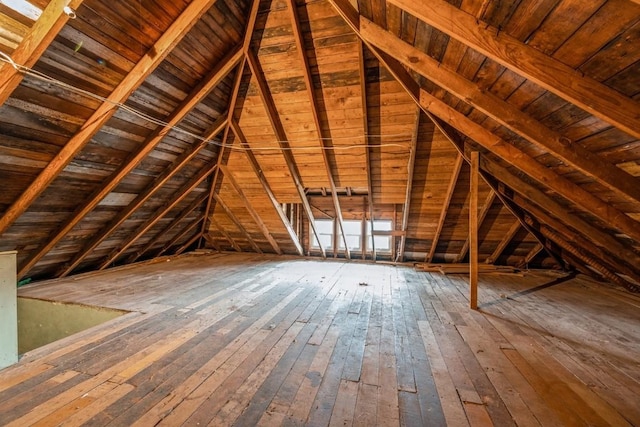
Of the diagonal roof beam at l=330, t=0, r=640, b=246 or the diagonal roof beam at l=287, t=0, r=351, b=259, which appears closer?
the diagonal roof beam at l=330, t=0, r=640, b=246

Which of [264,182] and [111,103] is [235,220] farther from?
[111,103]

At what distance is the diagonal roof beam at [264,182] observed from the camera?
14.2ft

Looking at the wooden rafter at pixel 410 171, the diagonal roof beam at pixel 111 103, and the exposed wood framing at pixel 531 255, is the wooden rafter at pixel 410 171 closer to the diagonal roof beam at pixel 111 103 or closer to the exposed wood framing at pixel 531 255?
the exposed wood framing at pixel 531 255

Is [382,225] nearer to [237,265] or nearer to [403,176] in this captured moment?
[403,176]

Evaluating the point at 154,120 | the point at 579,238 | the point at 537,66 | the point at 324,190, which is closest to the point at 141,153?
the point at 154,120

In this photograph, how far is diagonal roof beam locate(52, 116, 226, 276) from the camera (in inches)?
162

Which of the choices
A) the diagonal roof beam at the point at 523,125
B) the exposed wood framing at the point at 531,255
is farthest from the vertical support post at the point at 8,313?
the exposed wood framing at the point at 531,255

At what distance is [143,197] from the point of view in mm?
4270

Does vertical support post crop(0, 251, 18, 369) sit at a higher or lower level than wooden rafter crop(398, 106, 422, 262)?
lower

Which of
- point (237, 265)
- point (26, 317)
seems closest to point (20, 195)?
point (26, 317)

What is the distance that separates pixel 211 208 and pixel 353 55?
4623 millimetres

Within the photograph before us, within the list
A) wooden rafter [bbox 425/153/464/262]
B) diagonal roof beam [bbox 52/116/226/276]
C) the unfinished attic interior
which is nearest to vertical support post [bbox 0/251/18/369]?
the unfinished attic interior

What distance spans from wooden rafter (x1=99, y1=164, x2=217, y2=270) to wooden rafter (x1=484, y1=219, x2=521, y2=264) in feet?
18.5

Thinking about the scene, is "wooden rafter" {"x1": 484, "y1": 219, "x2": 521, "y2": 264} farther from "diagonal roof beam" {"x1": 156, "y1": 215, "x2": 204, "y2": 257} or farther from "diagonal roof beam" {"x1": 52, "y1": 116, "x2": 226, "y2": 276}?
"diagonal roof beam" {"x1": 156, "y1": 215, "x2": 204, "y2": 257}
